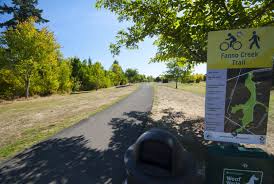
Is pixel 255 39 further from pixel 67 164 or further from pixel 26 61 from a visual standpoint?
pixel 26 61

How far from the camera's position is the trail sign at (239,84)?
98.6 inches

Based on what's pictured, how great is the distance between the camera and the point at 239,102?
2.70 m

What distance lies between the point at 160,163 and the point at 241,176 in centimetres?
104

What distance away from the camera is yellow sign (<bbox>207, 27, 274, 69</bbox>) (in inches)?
97.0

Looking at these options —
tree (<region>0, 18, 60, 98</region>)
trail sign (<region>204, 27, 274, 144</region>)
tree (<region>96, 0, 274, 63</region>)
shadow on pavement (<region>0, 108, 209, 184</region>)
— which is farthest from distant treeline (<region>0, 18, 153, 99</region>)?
trail sign (<region>204, 27, 274, 144</region>)

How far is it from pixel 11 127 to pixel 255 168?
9996 millimetres

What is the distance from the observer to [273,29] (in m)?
2.41

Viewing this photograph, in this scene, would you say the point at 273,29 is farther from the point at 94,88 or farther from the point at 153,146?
the point at 94,88

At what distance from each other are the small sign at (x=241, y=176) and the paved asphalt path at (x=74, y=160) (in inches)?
89.7

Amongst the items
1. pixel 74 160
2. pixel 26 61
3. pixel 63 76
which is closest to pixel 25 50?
pixel 26 61

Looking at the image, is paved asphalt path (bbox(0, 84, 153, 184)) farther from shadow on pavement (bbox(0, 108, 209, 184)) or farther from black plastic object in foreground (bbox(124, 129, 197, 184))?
black plastic object in foreground (bbox(124, 129, 197, 184))

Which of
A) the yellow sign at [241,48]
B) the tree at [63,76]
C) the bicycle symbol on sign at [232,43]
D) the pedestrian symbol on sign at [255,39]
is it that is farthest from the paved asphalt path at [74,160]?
the tree at [63,76]

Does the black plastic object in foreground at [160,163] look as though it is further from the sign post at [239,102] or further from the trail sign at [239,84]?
the trail sign at [239,84]

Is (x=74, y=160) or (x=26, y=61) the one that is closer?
(x=74, y=160)
